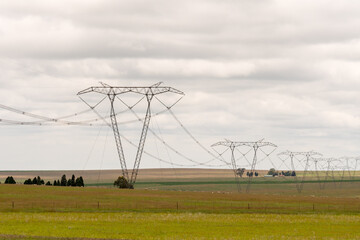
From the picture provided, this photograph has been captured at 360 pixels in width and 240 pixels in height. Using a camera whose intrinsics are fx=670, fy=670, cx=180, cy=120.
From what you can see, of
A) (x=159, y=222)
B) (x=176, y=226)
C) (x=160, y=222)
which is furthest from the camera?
(x=160, y=222)

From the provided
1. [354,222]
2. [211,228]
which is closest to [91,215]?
[211,228]

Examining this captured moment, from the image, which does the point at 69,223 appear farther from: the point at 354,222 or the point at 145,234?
the point at 354,222

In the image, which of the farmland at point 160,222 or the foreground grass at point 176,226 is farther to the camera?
the farmland at point 160,222

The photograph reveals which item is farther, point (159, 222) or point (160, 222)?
point (160, 222)

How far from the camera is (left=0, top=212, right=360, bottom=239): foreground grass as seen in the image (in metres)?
66.9

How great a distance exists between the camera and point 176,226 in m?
78.4

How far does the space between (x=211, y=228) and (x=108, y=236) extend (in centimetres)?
1593

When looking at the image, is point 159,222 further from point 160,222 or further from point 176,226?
point 176,226

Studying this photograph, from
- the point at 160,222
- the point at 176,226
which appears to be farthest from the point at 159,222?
the point at 176,226

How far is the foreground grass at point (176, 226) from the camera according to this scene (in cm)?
6694

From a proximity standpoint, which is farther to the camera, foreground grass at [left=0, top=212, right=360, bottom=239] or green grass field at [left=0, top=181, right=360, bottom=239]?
green grass field at [left=0, top=181, right=360, bottom=239]

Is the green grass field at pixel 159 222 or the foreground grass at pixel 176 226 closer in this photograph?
the foreground grass at pixel 176 226

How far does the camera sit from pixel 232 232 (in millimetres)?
71312

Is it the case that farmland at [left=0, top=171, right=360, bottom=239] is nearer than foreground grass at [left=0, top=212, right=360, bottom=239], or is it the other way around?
foreground grass at [left=0, top=212, right=360, bottom=239]
